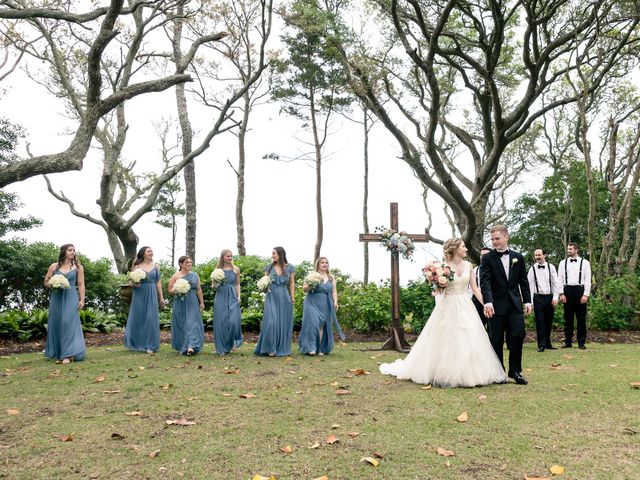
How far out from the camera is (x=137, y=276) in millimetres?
12234

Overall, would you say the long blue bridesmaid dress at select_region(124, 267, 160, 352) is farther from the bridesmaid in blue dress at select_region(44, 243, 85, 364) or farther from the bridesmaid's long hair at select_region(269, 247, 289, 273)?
the bridesmaid's long hair at select_region(269, 247, 289, 273)

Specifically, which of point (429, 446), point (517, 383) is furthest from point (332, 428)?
point (517, 383)

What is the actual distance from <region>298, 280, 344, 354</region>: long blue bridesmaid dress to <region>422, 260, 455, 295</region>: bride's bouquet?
3.88m

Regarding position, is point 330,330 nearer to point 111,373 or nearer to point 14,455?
point 111,373

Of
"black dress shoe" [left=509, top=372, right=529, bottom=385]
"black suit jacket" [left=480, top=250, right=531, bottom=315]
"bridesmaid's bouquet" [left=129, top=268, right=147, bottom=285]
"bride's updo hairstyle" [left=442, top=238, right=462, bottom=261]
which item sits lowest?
"black dress shoe" [left=509, top=372, right=529, bottom=385]

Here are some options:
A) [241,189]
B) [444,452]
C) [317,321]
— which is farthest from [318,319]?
[241,189]

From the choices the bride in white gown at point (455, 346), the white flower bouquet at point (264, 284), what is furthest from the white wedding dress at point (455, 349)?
the white flower bouquet at point (264, 284)

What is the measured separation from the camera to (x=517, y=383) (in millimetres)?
8305

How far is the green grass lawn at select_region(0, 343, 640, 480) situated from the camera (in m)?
4.93

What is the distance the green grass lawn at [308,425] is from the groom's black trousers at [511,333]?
42cm

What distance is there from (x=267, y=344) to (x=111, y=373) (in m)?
3.13

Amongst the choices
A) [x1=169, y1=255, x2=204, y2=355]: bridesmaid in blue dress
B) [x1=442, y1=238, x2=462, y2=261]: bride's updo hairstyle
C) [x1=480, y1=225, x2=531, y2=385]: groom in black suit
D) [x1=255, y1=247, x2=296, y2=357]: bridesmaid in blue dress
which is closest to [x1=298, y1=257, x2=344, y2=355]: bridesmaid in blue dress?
[x1=255, y1=247, x2=296, y2=357]: bridesmaid in blue dress

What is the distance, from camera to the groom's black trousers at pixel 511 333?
26.8 ft

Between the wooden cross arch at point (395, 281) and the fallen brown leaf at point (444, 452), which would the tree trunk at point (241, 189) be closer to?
the wooden cross arch at point (395, 281)
